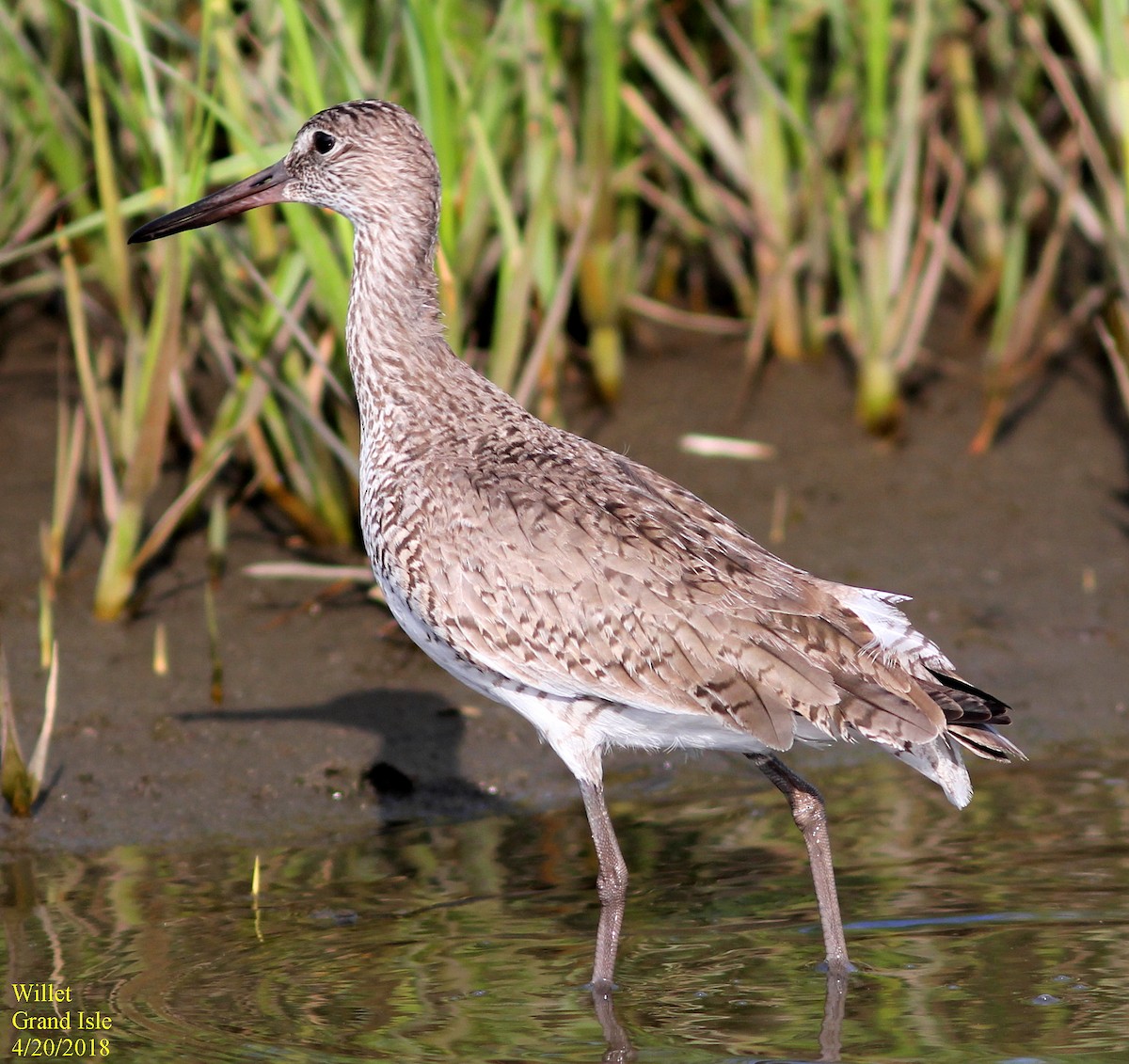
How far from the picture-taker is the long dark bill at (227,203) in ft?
18.8

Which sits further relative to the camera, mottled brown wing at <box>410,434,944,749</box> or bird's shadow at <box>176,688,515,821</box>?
bird's shadow at <box>176,688,515,821</box>

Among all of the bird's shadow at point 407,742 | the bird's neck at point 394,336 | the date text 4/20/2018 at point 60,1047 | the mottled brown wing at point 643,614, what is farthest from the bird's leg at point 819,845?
the date text 4/20/2018 at point 60,1047

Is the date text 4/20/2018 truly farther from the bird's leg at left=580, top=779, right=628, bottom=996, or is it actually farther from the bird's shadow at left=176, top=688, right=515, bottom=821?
the bird's shadow at left=176, top=688, right=515, bottom=821

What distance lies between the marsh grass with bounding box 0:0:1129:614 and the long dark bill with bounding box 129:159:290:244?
390mm

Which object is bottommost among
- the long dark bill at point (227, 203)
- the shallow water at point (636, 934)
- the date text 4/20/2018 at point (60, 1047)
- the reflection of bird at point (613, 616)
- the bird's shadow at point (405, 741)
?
the bird's shadow at point (405, 741)

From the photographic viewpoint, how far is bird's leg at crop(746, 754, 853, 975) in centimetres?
496

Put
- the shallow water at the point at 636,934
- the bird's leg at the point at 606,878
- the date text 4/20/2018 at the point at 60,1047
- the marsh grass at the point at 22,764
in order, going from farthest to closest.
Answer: the marsh grass at the point at 22,764 → the bird's leg at the point at 606,878 → the shallow water at the point at 636,934 → the date text 4/20/2018 at the point at 60,1047

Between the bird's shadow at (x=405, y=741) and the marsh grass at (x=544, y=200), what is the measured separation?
0.85 meters

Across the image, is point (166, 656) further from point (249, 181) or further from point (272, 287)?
point (249, 181)

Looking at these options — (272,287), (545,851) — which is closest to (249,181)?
(272,287)

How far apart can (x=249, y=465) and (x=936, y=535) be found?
2.94 m

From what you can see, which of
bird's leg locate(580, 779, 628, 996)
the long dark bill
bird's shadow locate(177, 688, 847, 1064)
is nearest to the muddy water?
bird's shadow locate(177, 688, 847, 1064)

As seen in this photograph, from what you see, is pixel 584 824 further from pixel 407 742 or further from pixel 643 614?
pixel 643 614

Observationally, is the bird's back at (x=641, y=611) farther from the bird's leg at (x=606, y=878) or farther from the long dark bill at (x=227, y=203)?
the long dark bill at (x=227, y=203)
